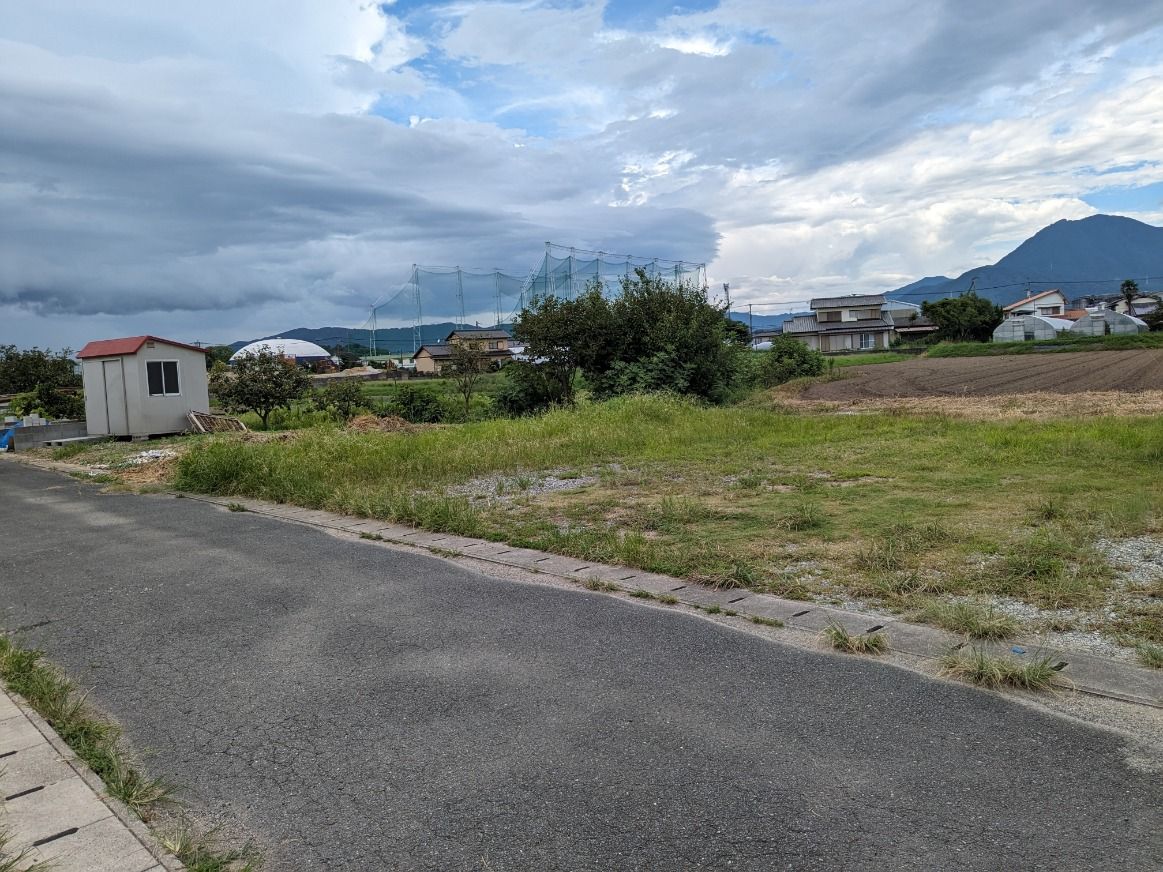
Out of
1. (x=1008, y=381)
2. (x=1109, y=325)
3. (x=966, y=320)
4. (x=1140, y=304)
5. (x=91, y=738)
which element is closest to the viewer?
(x=91, y=738)

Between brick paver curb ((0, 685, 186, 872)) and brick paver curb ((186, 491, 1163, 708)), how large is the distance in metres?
2.90

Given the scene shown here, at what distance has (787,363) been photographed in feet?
106

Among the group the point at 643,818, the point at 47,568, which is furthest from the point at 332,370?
the point at 643,818

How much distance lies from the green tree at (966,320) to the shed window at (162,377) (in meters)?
56.5

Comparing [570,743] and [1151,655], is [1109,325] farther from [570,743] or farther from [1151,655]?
[570,743]

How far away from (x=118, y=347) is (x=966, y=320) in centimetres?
5767

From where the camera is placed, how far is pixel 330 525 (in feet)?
24.2

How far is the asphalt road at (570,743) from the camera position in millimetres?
2336

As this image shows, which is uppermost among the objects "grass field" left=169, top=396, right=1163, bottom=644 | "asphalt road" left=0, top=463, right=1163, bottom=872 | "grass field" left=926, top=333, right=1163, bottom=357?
"grass field" left=926, top=333, right=1163, bottom=357

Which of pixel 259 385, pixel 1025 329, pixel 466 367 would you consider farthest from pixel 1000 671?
pixel 1025 329

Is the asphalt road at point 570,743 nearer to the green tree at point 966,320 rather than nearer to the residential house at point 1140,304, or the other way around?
the green tree at point 966,320

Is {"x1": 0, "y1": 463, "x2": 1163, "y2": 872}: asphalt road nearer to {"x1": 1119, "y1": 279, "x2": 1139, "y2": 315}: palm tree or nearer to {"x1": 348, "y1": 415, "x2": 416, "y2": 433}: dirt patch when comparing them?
{"x1": 348, "y1": 415, "x2": 416, "y2": 433}: dirt patch

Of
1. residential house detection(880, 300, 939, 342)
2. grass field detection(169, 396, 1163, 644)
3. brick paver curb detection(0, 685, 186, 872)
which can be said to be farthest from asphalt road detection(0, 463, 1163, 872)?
residential house detection(880, 300, 939, 342)

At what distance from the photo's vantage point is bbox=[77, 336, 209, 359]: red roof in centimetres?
1781
